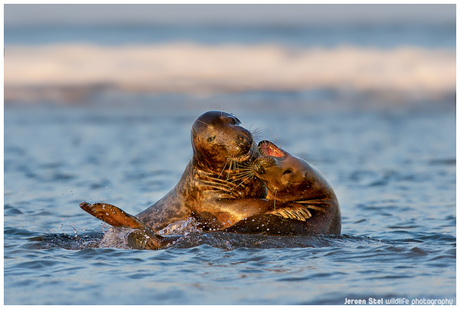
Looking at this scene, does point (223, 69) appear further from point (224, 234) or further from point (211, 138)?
point (224, 234)

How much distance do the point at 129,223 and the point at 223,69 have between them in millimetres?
22121

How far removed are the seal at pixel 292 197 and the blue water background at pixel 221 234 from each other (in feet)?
0.77

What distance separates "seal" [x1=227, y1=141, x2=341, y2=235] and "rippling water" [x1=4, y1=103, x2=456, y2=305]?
234mm

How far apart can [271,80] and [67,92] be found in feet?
23.1

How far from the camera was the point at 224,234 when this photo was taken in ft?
26.7

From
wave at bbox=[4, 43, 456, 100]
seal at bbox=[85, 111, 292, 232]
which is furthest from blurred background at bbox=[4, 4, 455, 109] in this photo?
seal at bbox=[85, 111, 292, 232]

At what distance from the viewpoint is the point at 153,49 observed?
107ft

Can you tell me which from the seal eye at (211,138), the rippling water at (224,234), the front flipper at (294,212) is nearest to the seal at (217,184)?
the seal eye at (211,138)

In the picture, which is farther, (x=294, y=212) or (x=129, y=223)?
(x=294, y=212)

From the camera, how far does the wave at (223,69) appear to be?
26.8 metres

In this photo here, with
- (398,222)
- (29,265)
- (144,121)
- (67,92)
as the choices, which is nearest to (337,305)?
(29,265)

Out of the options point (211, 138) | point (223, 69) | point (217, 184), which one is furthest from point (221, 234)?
point (223, 69)

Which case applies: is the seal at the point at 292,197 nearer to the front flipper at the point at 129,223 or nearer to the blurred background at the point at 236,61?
the front flipper at the point at 129,223

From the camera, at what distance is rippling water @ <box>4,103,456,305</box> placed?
6.68 meters
